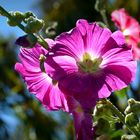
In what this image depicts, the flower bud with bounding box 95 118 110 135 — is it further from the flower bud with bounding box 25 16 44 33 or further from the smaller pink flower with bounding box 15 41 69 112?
the flower bud with bounding box 25 16 44 33

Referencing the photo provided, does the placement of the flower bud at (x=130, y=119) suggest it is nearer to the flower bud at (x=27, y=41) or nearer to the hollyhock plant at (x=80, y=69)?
the hollyhock plant at (x=80, y=69)

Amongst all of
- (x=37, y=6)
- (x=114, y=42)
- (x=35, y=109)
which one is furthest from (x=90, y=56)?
(x=37, y=6)

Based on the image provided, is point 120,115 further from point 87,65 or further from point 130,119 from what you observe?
point 87,65

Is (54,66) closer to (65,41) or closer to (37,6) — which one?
(65,41)

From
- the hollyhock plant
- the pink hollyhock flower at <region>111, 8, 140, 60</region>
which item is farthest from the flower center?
the pink hollyhock flower at <region>111, 8, 140, 60</region>

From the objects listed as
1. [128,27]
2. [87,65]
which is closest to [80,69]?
[87,65]

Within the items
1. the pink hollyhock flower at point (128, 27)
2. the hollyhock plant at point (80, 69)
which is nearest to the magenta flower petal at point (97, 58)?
the hollyhock plant at point (80, 69)
